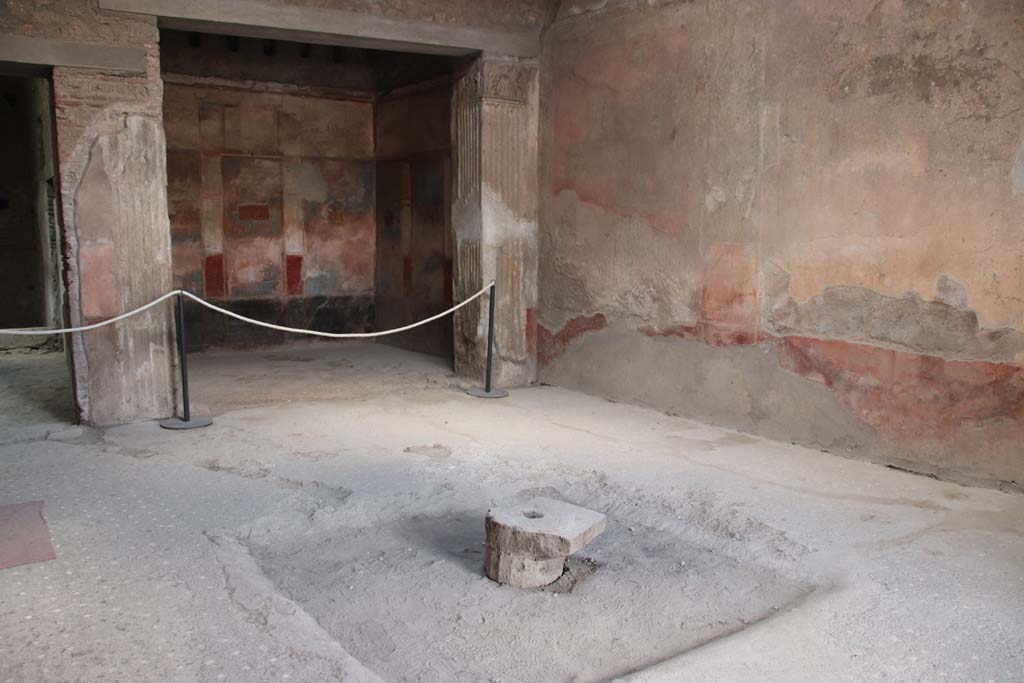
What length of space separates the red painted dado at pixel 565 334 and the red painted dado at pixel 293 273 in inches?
121

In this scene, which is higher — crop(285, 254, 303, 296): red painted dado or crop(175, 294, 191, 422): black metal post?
crop(285, 254, 303, 296): red painted dado

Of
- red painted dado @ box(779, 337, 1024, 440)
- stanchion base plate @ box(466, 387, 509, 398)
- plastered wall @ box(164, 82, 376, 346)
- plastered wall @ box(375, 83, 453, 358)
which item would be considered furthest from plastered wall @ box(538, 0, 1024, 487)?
plastered wall @ box(164, 82, 376, 346)

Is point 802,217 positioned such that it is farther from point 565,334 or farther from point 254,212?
point 254,212

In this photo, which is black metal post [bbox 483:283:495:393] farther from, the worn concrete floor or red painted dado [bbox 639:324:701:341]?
red painted dado [bbox 639:324:701:341]

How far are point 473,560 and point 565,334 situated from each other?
129 inches

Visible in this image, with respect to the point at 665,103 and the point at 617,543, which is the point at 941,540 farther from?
the point at 665,103

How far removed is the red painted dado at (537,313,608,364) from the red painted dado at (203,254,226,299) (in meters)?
3.40

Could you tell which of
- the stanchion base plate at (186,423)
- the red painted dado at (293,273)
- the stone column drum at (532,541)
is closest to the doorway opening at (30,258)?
the stanchion base plate at (186,423)

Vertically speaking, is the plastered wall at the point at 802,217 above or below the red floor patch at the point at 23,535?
above

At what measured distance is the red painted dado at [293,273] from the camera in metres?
8.59

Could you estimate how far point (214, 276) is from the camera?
8.24 m

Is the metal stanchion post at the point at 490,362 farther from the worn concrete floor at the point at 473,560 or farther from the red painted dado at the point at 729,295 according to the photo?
the red painted dado at the point at 729,295

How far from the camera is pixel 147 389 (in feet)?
17.8

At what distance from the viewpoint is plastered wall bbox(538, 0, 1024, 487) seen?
4059mm
